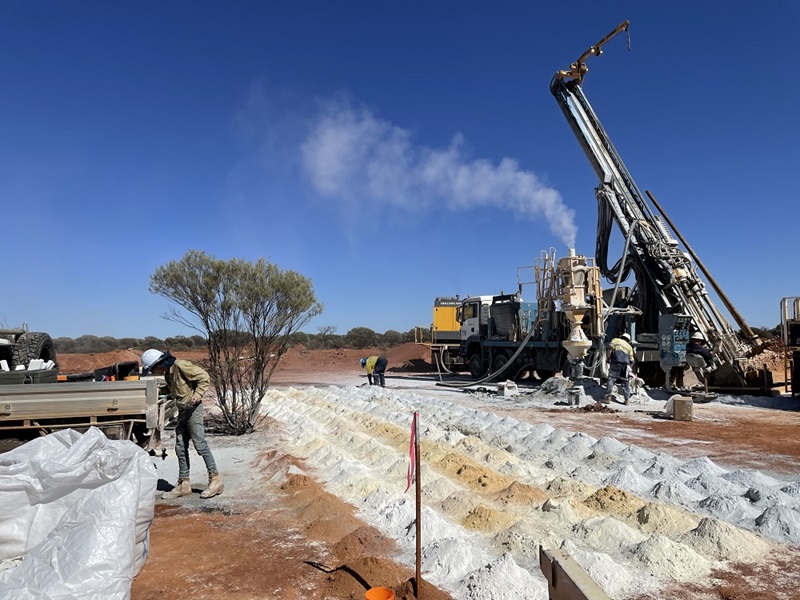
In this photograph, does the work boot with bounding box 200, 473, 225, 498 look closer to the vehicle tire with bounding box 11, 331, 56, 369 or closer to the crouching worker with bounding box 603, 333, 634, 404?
the vehicle tire with bounding box 11, 331, 56, 369

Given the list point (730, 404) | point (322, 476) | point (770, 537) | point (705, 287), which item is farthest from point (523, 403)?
point (770, 537)

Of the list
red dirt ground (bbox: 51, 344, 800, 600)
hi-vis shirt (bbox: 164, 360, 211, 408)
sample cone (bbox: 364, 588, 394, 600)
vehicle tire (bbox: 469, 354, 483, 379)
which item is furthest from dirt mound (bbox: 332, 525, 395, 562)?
vehicle tire (bbox: 469, 354, 483, 379)

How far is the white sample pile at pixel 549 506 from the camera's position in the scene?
3920mm

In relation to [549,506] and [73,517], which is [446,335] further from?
[73,517]

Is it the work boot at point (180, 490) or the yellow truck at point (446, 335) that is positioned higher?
the yellow truck at point (446, 335)

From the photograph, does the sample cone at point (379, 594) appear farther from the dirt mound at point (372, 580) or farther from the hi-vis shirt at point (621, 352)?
the hi-vis shirt at point (621, 352)

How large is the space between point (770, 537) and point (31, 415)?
6632 mm

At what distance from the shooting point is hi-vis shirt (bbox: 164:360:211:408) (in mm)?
6055

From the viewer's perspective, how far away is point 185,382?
612cm

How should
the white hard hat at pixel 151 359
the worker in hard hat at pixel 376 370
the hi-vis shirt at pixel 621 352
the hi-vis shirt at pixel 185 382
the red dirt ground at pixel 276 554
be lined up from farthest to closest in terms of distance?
the worker in hard hat at pixel 376 370 < the hi-vis shirt at pixel 621 352 < the white hard hat at pixel 151 359 < the hi-vis shirt at pixel 185 382 < the red dirt ground at pixel 276 554

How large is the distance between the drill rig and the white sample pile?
9135mm

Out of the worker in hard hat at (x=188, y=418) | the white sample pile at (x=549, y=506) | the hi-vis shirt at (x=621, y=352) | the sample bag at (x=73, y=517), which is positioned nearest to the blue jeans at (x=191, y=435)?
the worker in hard hat at (x=188, y=418)

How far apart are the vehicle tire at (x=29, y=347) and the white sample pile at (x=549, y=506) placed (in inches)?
169

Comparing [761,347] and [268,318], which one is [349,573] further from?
[761,347]
